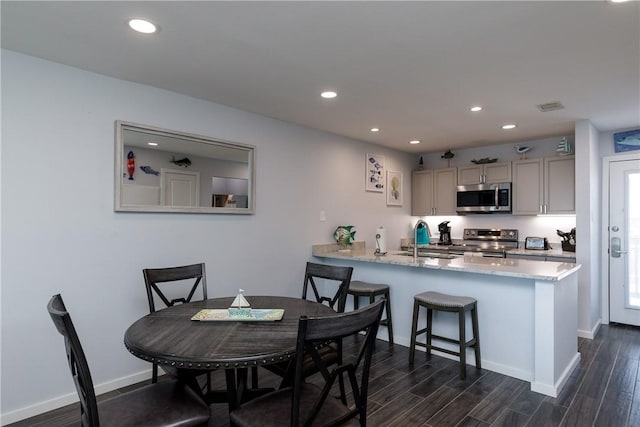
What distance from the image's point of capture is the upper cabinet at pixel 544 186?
15.1 ft

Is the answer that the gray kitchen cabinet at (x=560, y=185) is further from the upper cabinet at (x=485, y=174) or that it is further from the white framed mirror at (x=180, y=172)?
the white framed mirror at (x=180, y=172)

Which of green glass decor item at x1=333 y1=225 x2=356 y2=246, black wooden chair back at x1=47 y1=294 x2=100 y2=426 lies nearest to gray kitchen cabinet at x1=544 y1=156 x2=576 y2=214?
green glass decor item at x1=333 y1=225 x2=356 y2=246

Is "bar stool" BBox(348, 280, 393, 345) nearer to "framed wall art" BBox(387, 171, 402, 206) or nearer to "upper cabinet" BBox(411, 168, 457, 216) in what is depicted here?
"framed wall art" BBox(387, 171, 402, 206)

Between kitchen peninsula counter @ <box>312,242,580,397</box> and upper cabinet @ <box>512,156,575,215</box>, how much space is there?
176cm

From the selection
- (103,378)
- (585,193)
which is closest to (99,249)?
(103,378)

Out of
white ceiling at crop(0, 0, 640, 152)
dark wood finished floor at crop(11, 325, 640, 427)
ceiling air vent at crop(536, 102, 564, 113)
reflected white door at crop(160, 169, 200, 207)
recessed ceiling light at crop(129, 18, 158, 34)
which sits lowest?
dark wood finished floor at crop(11, 325, 640, 427)

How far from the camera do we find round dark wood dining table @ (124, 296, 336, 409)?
59.3 inches

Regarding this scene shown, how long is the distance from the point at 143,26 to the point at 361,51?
4.35 feet

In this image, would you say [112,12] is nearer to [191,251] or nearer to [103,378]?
[191,251]

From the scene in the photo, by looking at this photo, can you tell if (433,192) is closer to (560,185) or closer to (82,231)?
(560,185)

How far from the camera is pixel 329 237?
4609 mm

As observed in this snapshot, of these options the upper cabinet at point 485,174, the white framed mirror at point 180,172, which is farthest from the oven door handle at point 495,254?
the white framed mirror at point 180,172

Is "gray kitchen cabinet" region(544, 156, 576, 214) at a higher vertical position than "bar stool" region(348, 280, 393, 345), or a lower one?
higher

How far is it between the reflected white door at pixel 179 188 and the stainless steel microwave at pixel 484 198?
398 centimetres
